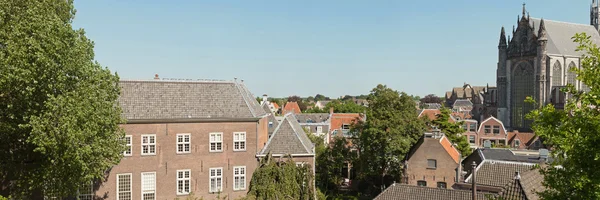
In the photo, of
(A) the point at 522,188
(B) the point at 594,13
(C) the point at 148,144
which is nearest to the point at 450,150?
(A) the point at 522,188

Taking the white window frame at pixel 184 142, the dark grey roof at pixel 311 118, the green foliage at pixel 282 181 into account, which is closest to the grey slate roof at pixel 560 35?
the dark grey roof at pixel 311 118

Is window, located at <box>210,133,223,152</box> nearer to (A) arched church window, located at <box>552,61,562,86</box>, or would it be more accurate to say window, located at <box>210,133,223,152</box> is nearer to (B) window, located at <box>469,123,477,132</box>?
(B) window, located at <box>469,123,477,132</box>

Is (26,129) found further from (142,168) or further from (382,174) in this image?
(382,174)

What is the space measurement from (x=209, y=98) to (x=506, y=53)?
81.3m

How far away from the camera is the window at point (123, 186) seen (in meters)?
28.7

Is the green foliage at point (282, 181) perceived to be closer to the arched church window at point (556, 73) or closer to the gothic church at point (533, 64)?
the gothic church at point (533, 64)

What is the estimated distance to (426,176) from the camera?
34.9 metres

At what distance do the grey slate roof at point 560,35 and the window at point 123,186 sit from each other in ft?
271

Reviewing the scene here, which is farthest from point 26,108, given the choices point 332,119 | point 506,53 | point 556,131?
point 506,53

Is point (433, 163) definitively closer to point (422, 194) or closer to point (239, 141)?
point (422, 194)

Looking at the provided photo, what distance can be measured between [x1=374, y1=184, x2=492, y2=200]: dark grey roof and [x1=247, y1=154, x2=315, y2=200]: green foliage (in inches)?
215

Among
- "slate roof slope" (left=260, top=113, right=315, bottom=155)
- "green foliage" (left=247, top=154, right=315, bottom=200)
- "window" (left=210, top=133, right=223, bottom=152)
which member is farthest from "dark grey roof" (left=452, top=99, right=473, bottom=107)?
"window" (left=210, top=133, right=223, bottom=152)

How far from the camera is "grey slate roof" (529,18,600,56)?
278 ft

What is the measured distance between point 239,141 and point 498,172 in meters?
17.9
